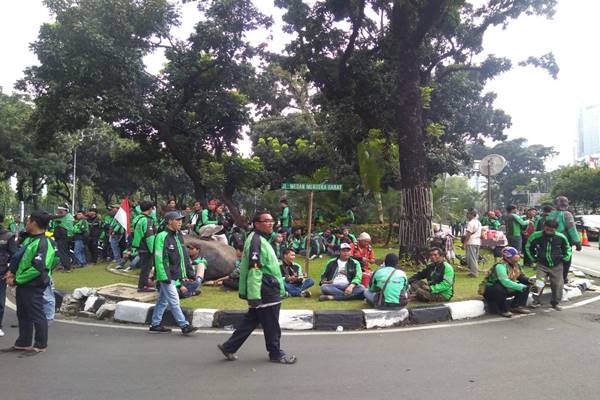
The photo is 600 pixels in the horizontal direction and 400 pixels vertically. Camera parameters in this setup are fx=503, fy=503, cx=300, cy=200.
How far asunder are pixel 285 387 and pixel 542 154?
65.1 m

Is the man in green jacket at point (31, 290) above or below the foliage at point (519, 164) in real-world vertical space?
below

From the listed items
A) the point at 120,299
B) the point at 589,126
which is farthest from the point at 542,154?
the point at 120,299

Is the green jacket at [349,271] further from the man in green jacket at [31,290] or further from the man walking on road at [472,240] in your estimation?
the man in green jacket at [31,290]

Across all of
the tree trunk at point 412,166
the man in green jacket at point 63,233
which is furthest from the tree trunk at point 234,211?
the tree trunk at point 412,166

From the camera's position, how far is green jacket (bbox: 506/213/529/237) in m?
13.0

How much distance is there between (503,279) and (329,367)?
3802 mm

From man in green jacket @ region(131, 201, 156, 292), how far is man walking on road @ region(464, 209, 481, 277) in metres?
6.64

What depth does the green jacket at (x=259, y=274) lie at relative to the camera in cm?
519

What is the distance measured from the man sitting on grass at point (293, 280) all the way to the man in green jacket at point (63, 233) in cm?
609

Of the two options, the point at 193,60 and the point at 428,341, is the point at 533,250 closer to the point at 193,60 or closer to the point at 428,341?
the point at 428,341

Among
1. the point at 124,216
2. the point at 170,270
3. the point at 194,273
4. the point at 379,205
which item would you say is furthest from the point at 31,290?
the point at 379,205

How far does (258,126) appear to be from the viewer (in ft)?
108

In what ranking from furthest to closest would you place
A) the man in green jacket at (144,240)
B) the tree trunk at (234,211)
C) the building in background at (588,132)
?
the building in background at (588,132) → the tree trunk at (234,211) → the man in green jacket at (144,240)

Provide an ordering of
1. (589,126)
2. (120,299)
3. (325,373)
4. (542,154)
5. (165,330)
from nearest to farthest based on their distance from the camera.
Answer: (325,373) < (165,330) < (120,299) < (542,154) < (589,126)
